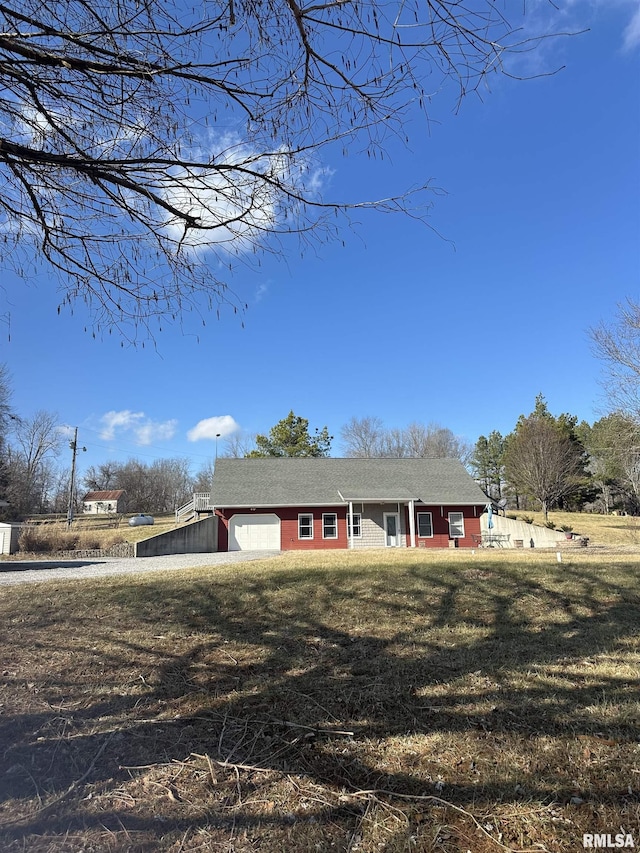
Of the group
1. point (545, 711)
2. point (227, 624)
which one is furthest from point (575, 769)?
point (227, 624)

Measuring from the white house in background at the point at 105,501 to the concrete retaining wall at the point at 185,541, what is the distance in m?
44.6

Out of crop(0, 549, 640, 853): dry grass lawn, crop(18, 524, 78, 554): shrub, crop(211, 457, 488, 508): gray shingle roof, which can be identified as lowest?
crop(0, 549, 640, 853): dry grass lawn

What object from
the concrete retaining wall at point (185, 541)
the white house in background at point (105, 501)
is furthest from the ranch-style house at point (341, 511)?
the white house in background at point (105, 501)

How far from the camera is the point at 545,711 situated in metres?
3.16

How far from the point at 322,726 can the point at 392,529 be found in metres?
23.0

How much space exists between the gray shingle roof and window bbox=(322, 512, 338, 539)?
32.1 inches

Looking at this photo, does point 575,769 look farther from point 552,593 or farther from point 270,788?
point 552,593

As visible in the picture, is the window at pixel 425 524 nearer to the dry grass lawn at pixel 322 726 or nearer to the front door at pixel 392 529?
the front door at pixel 392 529

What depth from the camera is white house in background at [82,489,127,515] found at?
65.2 meters

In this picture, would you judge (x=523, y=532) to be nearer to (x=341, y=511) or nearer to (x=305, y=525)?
(x=341, y=511)

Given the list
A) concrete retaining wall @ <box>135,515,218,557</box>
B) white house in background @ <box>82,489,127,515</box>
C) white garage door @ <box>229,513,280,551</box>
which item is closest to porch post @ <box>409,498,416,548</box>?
white garage door @ <box>229,513,280,551</box>

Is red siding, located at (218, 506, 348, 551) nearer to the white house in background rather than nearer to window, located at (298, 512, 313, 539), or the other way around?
window, located at (298, 512, 313, 539)

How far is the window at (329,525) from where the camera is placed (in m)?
25.1

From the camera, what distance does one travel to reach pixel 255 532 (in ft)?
81.4
